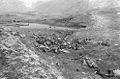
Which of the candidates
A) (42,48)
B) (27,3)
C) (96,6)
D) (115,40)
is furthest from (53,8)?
(42,48)

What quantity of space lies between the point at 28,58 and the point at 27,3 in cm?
8172

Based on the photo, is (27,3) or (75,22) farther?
(27,3)

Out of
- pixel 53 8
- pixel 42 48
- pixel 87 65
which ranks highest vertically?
pixel 53 8

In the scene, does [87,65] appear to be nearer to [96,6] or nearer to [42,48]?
[42,48]

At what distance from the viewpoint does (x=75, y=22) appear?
43281 millimetres

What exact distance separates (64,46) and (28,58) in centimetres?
1060

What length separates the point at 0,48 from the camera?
1328cm

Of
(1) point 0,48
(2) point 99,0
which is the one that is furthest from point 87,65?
(2) point 99,0

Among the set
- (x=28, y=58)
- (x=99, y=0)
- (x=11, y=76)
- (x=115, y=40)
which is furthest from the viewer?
(x=99, y=0)

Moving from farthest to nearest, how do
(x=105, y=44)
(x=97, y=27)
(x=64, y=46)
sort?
1. (x=97, y=27)
2. (x=105, y=44)
3. (x=64, y=46)

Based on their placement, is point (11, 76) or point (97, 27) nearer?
point (11, 76)

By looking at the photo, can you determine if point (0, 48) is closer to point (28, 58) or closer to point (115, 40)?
point (28, 58)

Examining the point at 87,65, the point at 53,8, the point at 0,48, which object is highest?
the point at 53,8

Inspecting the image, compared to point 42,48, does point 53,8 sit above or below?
above
